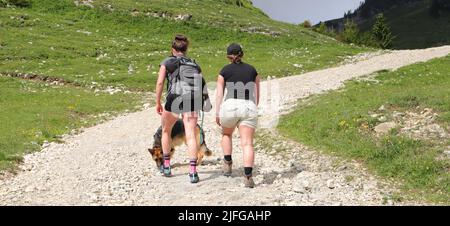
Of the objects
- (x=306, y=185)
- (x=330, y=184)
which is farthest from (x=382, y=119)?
(x=306, y=185)

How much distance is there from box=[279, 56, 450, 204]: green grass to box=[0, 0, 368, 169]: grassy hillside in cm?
904

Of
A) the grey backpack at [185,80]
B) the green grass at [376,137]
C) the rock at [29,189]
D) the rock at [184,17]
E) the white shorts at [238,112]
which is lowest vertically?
the rock at [29,189]

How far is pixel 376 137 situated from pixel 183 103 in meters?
5.81

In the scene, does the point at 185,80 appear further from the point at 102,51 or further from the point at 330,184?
the point at 102,51

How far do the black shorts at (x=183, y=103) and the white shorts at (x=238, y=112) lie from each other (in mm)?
625

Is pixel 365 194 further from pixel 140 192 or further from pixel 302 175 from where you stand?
pixel 140 192

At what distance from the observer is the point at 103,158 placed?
15242mm

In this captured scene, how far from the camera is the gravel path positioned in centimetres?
1041

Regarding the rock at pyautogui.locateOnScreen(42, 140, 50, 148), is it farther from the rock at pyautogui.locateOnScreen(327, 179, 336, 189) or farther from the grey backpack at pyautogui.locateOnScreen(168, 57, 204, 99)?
the rock at pyautogui.locateOnScreen(327, 179, 336, 189)

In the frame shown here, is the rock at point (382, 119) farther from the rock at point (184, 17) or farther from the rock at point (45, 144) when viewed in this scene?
the rock at point (184, 17)

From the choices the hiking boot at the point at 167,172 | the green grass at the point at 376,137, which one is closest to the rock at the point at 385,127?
the green grass at the point at 376,137

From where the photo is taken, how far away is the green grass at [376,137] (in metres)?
11.2
